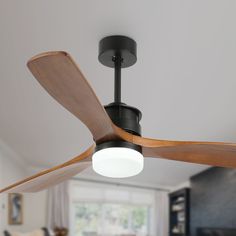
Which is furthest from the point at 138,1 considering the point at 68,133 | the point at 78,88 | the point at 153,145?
the point at 68,133

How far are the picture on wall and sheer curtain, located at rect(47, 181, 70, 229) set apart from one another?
38.4 inches

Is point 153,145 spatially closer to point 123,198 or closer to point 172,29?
point 172,29

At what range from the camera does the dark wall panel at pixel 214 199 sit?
530cm

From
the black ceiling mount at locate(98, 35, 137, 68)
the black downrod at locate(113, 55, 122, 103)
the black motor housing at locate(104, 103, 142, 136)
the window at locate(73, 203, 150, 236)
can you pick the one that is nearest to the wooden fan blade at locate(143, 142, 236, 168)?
the black motor housing at locate(104, 103, 142, 136)

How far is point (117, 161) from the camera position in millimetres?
1568

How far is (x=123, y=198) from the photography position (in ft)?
27.0

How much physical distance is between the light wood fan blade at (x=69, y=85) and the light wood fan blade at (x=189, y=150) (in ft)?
0.51

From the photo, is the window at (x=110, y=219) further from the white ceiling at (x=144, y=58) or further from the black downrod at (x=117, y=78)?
the black downrod at (x=117, y=78)

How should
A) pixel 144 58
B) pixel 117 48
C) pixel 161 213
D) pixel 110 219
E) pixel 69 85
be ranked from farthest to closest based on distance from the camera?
pixel 161 213, pixel 110 219, pixel 144 58, pixel 117 48, pixel 69 85

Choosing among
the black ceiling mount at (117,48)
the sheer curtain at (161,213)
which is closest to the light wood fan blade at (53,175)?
the black ceiling mount at (117,48)

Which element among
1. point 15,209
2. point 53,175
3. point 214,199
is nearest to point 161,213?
point 214,199

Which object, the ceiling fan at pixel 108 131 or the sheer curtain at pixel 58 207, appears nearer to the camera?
the ceiling fan at pixel 108 131

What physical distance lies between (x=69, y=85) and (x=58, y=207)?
642cm

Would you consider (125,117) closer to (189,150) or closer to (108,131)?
(108,131)
